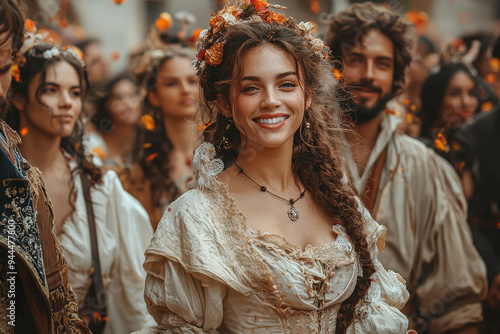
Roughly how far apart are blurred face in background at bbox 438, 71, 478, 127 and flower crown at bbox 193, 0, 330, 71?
3.27m

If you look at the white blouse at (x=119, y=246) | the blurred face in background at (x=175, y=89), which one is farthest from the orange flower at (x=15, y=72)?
the blurred face in background at (x=175, y=89)

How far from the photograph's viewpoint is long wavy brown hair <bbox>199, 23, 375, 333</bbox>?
104 inches

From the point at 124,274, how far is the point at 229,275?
5.61 feet

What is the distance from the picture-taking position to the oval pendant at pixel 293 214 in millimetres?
2693

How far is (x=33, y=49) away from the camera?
364 cm

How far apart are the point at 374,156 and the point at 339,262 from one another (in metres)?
1.64

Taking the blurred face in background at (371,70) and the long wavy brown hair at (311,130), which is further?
the blurred face in background at (371,70)

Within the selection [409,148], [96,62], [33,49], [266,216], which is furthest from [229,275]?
[96,62]

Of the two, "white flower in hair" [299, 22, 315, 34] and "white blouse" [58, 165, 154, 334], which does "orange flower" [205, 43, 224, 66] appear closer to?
"white flower in hair" [299, 22, 315, 34]

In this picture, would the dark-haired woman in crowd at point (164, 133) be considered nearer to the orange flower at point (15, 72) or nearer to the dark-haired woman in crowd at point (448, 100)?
the orange flower at point (15, 72)

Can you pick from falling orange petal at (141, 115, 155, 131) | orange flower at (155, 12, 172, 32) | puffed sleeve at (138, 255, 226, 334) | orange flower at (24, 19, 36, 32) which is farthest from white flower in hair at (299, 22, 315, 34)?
orange flower at (155, 12, 172, 32)

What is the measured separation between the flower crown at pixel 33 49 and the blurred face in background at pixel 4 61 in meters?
0.80

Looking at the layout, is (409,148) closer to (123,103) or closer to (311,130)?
(311,130)

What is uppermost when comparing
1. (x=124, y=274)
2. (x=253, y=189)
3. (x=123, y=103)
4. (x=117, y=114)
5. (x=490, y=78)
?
(x=123, y=103)
